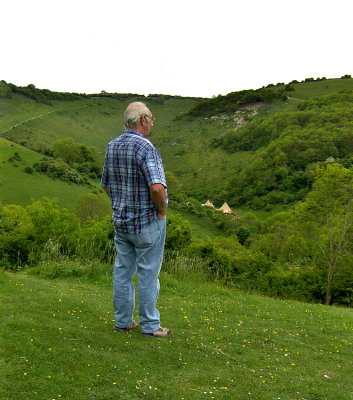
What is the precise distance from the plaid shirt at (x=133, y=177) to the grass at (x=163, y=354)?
161 cm

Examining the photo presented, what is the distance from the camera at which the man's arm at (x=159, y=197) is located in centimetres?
530

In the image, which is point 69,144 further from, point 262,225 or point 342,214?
point 342,214

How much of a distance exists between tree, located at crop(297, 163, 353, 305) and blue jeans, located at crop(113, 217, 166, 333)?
71.6ft

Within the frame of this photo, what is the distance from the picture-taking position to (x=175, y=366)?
5.03m

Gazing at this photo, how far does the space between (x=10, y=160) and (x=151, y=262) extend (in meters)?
101

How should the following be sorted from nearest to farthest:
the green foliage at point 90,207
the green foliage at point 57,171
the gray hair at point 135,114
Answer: the gray hair at point 135,114, the green foliage at point 90,207, the green foliage at point 57,171

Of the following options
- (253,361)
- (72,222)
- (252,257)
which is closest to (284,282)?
(252,257)

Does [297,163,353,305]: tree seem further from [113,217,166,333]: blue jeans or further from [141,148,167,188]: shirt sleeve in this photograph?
[141,148,167,188]: shirt sleeve

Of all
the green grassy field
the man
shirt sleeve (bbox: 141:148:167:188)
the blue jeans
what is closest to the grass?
the blue jeans

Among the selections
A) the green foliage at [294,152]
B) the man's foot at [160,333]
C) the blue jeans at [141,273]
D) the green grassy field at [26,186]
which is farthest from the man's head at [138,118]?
the green foliage at [294,152]

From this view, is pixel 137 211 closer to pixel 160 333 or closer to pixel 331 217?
pixel 160 333

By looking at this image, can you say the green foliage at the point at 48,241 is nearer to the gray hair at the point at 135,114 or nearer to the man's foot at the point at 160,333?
the man's foot at the point at 160,333

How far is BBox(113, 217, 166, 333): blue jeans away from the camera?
5.72 m

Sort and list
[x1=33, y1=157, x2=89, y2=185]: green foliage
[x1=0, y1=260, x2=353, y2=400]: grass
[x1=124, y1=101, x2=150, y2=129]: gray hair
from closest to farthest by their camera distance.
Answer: [x1=0, y1=260, x2=353, y2=400]: grass → [x1=124, y1=101, x2=150, y2=129]: gray hair → [x1=33, y1=157, x2=89, y2=185]: green foliage
